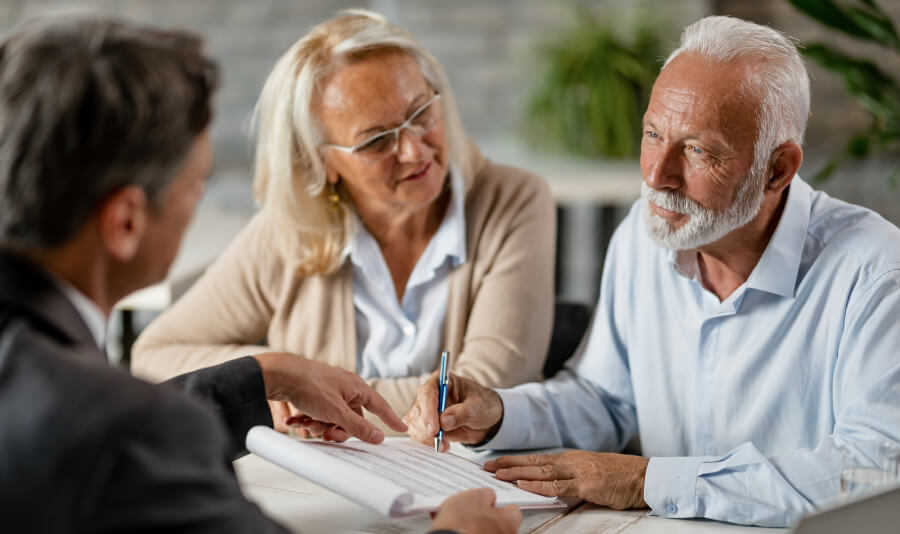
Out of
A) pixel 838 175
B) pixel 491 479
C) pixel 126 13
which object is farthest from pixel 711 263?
pixel 126 13

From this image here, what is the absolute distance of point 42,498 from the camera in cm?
76

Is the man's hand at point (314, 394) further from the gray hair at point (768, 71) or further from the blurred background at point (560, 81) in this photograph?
the blurred background at point (560, 81)

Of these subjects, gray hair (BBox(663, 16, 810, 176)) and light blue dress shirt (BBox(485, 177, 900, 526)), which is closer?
light blue dress shirt (BBox(485, 177, 900, 526))

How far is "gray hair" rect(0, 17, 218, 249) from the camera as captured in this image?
32.0 inches

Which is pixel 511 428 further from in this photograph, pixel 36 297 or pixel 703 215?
pixel 36 297

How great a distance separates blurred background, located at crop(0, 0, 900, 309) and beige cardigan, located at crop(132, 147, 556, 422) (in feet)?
5.08

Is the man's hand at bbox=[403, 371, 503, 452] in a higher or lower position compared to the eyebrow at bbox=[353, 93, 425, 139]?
lower

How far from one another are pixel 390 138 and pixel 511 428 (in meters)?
0.73

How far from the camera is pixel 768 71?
4.64 ft

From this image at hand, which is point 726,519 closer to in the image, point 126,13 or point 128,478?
point 128,478

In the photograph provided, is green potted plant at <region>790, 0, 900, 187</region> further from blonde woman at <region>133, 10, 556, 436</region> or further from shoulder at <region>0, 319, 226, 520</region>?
shoulder at <region>0, 319, 226, 520</region>

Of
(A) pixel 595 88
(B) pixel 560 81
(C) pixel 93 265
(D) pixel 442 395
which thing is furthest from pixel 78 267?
(B) pixel 560 81

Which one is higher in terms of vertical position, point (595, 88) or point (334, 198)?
point (334, 198)

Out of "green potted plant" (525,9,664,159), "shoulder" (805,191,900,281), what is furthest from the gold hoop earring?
"green potted plant" (525,9,664,159)
